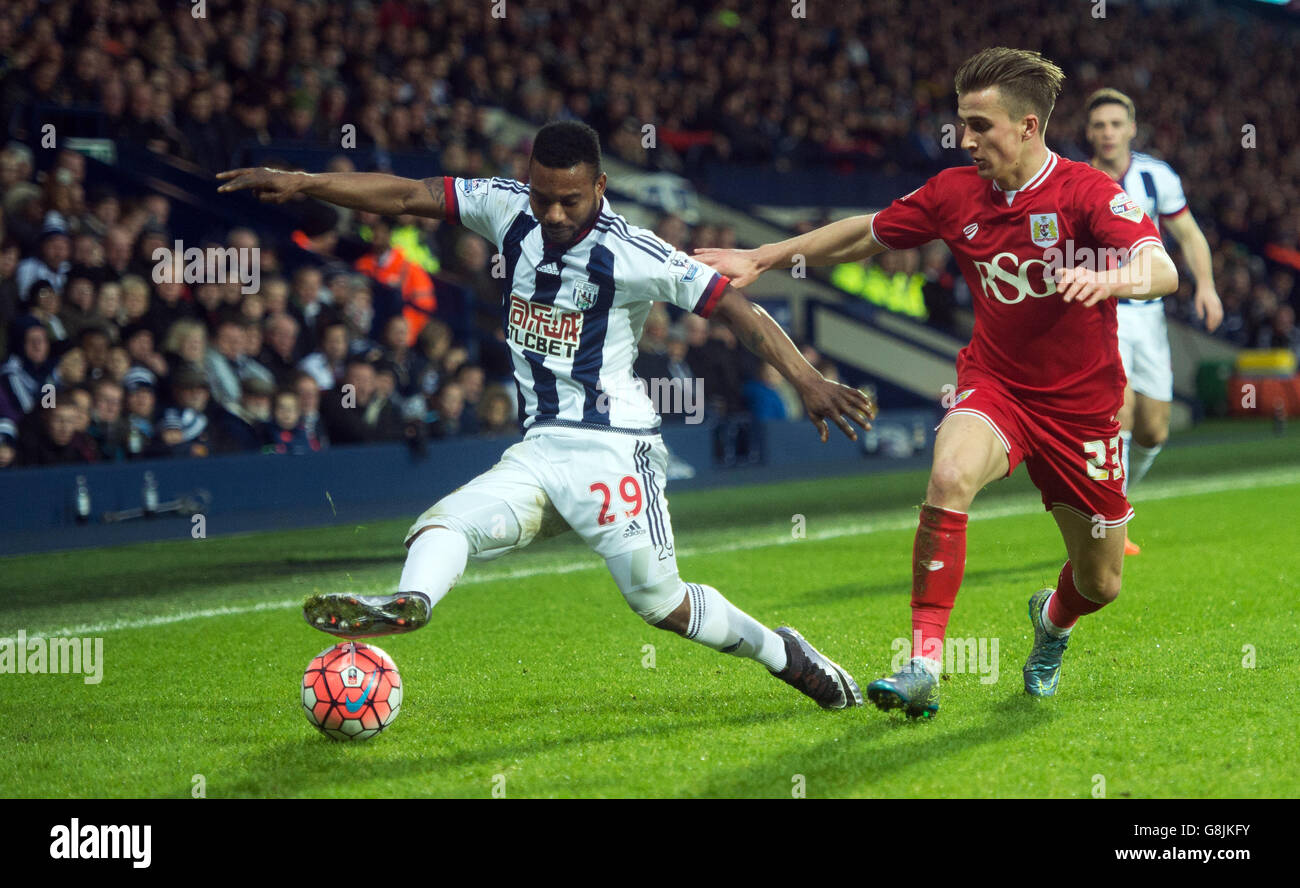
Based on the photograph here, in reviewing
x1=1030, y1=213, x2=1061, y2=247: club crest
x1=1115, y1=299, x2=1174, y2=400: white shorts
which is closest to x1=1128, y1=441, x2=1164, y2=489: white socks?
x1=1115, y1=299, x2=1174, y2=400: white shorts

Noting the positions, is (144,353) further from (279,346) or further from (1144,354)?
(1144,354)

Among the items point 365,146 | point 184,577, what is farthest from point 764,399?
point 184,577

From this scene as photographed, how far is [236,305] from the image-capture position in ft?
38.0

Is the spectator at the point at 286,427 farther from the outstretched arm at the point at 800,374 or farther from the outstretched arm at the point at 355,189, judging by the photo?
the outstretched arm at the point at 800,374

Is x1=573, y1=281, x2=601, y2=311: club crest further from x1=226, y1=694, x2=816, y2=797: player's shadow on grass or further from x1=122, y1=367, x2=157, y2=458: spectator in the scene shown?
x1=122, y1=367, x2=157, y2=458: spectator

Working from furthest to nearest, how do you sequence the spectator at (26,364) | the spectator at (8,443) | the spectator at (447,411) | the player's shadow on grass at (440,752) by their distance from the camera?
the spectator at (447,411) < the spectator at (26,364) < the spectator at (8,443) < the player's shadow on grass at (440,752)

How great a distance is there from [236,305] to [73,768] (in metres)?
7.55

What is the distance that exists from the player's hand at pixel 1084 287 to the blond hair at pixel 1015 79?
26.6 inches

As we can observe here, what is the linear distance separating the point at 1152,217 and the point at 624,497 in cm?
486

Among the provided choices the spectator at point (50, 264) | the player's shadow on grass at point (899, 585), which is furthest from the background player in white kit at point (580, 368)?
the spectator at point (50, 264)

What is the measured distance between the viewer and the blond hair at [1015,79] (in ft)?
15.7

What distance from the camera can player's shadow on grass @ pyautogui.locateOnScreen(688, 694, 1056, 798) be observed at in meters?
4.11

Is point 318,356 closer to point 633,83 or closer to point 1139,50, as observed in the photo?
point 633,83

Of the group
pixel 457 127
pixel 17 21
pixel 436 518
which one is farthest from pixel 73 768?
pixel 457 127
